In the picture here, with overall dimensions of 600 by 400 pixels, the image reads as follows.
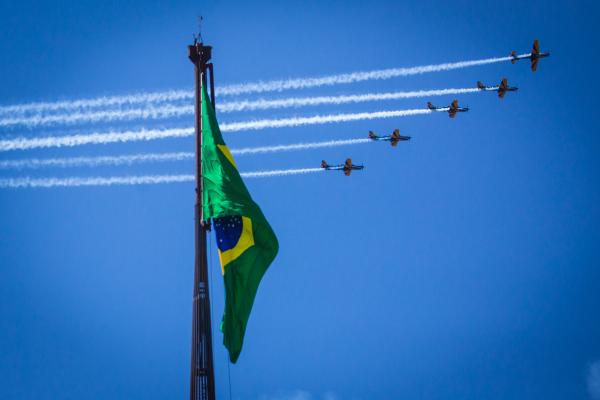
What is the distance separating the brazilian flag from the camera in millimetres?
33188

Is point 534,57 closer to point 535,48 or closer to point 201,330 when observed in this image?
point 535,48

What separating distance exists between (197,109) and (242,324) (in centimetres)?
913

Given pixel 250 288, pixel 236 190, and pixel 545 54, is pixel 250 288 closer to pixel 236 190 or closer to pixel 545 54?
pixel 236 190

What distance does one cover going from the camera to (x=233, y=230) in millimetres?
34719

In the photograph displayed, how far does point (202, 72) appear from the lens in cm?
3616

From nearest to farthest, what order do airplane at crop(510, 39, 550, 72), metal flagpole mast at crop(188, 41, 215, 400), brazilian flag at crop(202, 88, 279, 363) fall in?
metal flagpole mast at crop(188, 41, 215, 400) → brazilian flag at crop(202, 88, 279, 363) → airplane at crop(510, 39, 550, 72)

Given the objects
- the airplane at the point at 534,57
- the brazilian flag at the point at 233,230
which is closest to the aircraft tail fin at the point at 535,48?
the airplane at the point at 534,57

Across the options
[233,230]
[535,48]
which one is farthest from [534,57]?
[233,230]

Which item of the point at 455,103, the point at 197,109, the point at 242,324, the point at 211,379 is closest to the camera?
the point at 211,379

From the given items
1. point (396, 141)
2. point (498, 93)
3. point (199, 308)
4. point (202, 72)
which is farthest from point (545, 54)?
point (199, 308)

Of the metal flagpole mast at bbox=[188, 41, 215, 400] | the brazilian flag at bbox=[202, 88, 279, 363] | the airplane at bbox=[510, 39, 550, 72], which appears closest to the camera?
the metal flagpole mast at bbox=[188, 41, 215, 400]

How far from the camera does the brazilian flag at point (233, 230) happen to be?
1307 inches

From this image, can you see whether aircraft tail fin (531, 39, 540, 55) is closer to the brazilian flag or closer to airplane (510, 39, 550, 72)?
airplane (510, 39, 550, 72)

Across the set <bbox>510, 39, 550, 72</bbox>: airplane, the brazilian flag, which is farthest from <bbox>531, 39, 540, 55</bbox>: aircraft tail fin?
the brazilian flag
